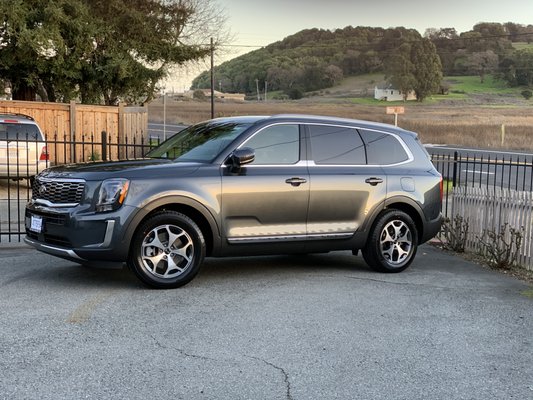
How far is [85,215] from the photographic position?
21.0ft

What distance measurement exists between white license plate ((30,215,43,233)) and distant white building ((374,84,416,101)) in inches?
4550

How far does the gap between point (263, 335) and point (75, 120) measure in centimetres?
1606

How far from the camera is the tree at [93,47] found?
20.0 meters

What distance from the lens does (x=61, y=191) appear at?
6648 millimetres

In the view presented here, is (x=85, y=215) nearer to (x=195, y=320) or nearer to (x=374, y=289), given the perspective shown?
(x=195, y=320)

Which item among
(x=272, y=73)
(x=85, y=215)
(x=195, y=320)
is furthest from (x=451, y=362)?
(x=272, y=73)

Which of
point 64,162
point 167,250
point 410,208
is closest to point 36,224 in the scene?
point 167,250

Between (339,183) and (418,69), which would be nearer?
(339,183)

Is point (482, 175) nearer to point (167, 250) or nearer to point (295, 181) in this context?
point (295, 181)

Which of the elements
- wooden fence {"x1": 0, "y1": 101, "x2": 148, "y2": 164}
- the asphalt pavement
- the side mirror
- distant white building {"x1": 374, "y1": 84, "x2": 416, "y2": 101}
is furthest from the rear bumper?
distant white building {"x1": 374, "y1": 84, "x2": 416, "y2": 101}

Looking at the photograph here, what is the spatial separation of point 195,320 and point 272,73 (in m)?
134

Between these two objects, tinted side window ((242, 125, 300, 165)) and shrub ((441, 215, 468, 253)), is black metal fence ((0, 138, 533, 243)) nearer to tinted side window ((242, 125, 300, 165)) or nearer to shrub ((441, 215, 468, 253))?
shrub ((441, 215, 468, 253))

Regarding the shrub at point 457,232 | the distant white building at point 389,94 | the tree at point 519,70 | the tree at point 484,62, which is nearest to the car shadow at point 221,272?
the shrub at point 457,232

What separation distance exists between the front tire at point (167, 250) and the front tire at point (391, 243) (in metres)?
2.25
